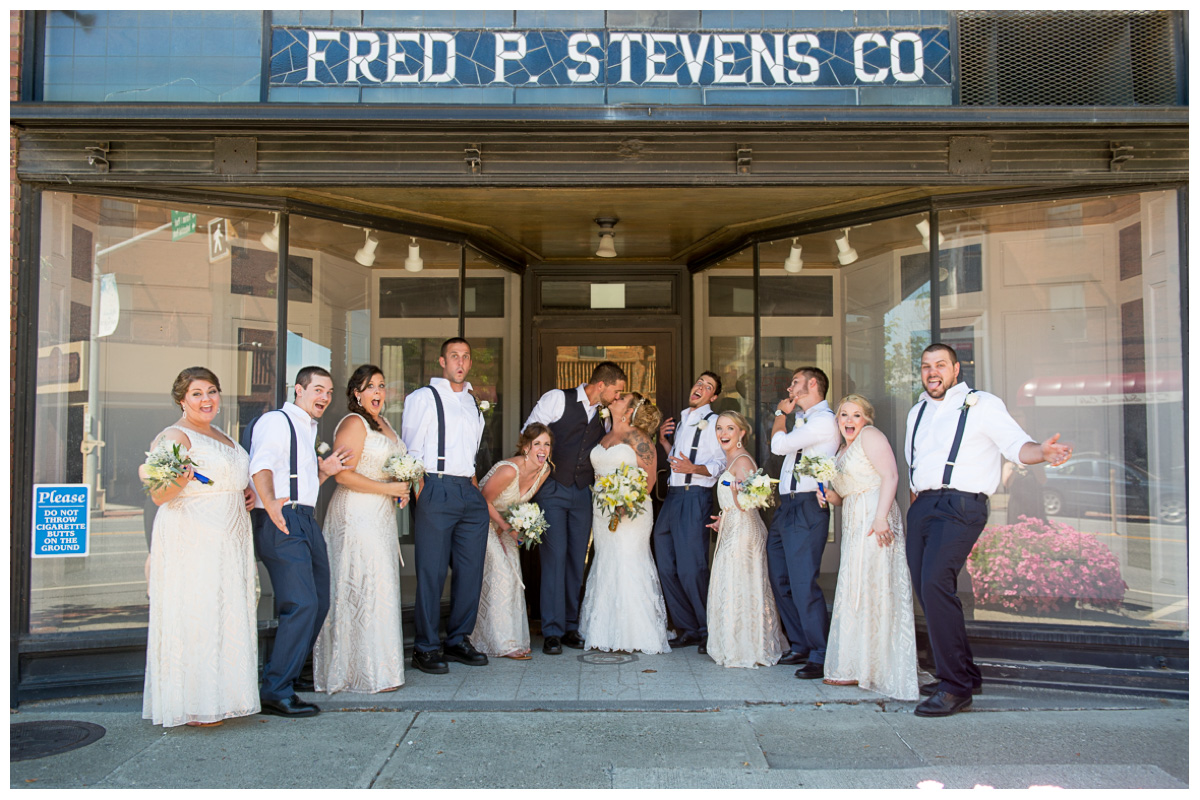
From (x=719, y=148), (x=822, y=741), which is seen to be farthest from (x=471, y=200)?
(x=822, y=741)

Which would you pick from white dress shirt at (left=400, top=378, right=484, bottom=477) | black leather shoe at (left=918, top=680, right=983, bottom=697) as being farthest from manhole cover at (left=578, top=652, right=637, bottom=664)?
black leather shoe at (left=918, top=680, right=983, bottom=697)

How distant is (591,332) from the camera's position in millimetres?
8141

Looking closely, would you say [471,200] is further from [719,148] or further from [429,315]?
[719,148]

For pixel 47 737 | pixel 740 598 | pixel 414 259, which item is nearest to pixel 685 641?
pixel 740 598

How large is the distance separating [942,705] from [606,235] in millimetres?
4083

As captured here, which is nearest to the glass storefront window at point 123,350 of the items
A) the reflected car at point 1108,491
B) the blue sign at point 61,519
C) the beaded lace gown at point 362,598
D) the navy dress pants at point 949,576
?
the blue sign at point 61,519

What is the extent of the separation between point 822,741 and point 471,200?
13.4ft

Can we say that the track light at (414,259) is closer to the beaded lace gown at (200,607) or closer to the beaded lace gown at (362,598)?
the beaded lace gown at (362,598)

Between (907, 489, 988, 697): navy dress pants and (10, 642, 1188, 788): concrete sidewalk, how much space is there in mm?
285

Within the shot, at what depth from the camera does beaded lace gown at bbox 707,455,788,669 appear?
5.98m

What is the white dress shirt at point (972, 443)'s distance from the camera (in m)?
→ 4.91

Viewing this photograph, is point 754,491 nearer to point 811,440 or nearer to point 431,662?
point 811,440

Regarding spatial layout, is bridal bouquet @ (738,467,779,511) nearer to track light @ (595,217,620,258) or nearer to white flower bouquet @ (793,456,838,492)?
white flower bouquet @ (793,456,838,492)

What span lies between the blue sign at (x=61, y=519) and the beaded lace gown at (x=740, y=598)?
4.06m
